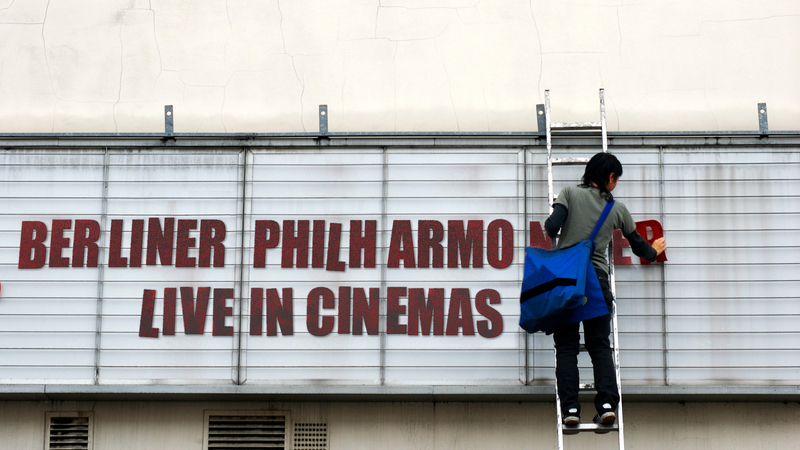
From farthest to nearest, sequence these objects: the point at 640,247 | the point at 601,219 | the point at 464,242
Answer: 1. the point at 464,242
2. the point at 640,247
3. the point at 601,219

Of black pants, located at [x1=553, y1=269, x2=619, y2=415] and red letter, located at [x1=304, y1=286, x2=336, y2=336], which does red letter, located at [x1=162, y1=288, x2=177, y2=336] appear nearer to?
red letter, located at [x1=304, y1=286, x2=336, y2=336]

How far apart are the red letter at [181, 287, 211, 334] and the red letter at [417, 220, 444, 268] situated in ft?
5.76

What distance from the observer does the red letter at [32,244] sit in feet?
23.1

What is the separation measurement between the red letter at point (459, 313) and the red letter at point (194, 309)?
197 cm

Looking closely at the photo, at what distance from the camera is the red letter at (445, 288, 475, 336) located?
685cm

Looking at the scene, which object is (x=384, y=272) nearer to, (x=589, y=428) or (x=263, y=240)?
(x=263, y=240)

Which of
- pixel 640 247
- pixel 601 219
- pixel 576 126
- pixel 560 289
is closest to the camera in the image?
pixel 560 289

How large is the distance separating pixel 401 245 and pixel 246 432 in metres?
2.03

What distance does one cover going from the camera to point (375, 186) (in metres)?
7.05

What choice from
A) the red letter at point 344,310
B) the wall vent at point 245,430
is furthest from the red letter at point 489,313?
the wall vent at point 245,430

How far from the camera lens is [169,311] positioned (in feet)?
22.8

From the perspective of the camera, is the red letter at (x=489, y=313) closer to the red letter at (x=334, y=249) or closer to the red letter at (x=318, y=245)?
the red letter at (x=334, y=249)

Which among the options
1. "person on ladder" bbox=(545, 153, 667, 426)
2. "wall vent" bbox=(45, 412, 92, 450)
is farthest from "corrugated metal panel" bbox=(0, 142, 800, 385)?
"person on ladder" bbox=(545, 153, 667, 426)

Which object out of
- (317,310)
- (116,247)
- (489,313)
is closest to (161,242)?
(116,247)
